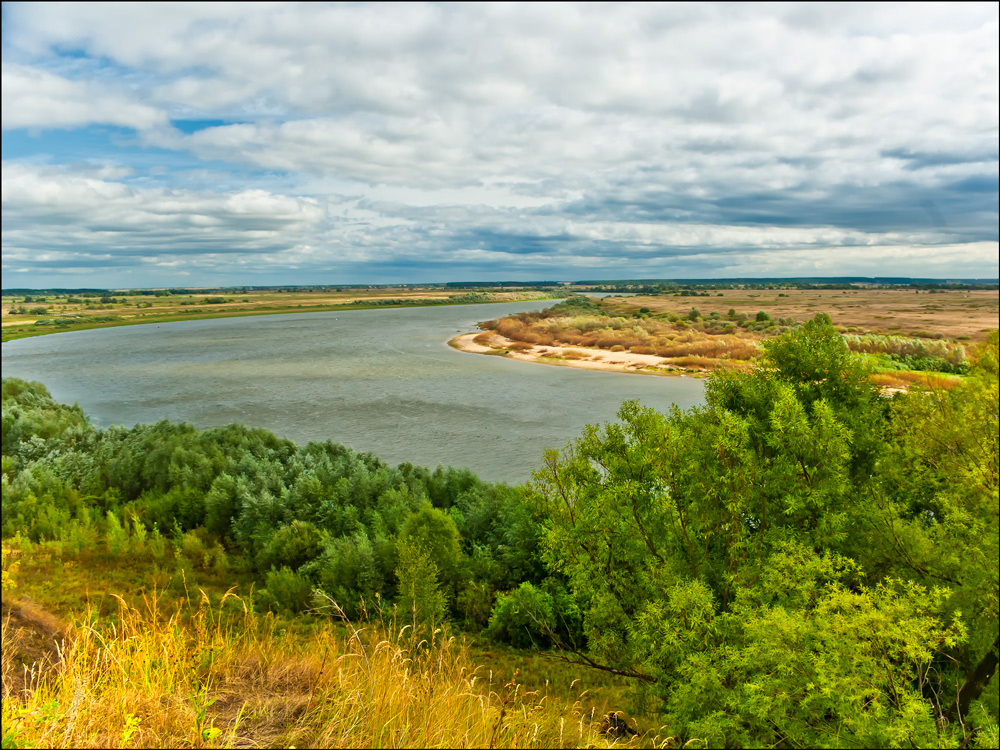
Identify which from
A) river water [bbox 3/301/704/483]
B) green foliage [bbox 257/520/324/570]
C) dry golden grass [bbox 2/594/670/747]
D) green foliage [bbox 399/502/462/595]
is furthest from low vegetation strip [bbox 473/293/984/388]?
dry golden grass [bbox 2/594/670/747]

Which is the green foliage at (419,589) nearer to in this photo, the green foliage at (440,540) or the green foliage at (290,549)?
the green foliage at (440,540)

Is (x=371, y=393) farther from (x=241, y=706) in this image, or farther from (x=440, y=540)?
(x=241, y=706)

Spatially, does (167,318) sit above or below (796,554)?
above

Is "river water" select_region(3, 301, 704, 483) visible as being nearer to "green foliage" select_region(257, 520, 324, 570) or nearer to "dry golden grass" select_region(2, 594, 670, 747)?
"green foliage" select_region(257, 520, 324, 570)

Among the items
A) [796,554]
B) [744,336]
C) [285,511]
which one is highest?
[744,336]

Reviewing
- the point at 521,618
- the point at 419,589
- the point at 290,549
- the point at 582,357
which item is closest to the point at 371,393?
the point at 582,357
